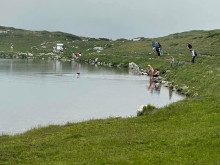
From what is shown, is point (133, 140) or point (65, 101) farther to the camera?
point (65, 101)

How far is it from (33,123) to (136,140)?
43.9ft

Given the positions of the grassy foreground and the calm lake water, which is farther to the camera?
the calm lake water

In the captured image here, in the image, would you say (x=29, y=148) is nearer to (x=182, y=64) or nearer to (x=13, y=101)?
(x=13, y=101)

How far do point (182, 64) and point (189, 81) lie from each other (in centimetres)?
1903

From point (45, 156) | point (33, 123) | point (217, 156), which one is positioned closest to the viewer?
point (217, 156)

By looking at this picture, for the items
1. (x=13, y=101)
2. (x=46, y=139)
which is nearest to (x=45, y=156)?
(x=46, y=139)

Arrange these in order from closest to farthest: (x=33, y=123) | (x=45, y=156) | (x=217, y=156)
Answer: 1. (x=217, y=156)
2. (x=45, y=156)
3. (x=33, y=123)

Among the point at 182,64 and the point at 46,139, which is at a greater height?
the point at 182,64

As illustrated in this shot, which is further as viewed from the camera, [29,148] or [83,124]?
[83,124]

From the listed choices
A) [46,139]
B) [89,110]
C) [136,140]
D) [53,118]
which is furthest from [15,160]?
[89,110]

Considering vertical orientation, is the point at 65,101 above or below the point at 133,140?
below

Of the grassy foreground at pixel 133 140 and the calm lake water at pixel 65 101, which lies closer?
the grassy foreground at pixel 133 140

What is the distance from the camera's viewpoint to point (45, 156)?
17.9m

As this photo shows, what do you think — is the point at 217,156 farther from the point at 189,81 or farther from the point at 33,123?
the point at 189,81
